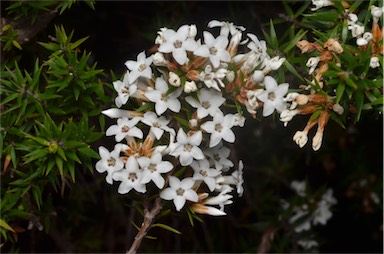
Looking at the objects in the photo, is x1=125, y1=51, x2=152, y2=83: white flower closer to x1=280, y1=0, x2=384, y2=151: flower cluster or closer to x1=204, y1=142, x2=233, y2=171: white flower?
x1=204, y1=142, x2=233, y2=171: white flower

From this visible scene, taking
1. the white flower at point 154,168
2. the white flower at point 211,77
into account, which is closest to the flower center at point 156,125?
the white flower at point 154,168

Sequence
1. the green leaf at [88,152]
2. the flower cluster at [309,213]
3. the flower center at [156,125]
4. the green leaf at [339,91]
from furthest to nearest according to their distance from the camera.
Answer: the flower cluster at [309,213], the green leaf at [88,152], the flower center at [156,125], the green leaf at [339,91]

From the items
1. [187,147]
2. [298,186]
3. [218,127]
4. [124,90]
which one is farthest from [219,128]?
[298,186]

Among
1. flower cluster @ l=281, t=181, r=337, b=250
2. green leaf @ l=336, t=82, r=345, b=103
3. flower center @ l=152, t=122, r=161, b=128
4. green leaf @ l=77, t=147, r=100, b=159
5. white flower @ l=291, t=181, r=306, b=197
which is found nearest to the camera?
green leaf @ l=336, t=82, r=345, b=103

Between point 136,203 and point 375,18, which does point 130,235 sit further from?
point 375,18

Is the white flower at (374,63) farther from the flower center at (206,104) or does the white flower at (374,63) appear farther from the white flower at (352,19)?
the flower center at (206,104)

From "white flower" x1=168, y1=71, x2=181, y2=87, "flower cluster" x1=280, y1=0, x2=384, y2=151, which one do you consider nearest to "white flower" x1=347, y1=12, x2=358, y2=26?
"flower cluster" x1=280, y1=0, x2=384, y2=151

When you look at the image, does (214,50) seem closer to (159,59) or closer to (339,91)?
(159,59)
